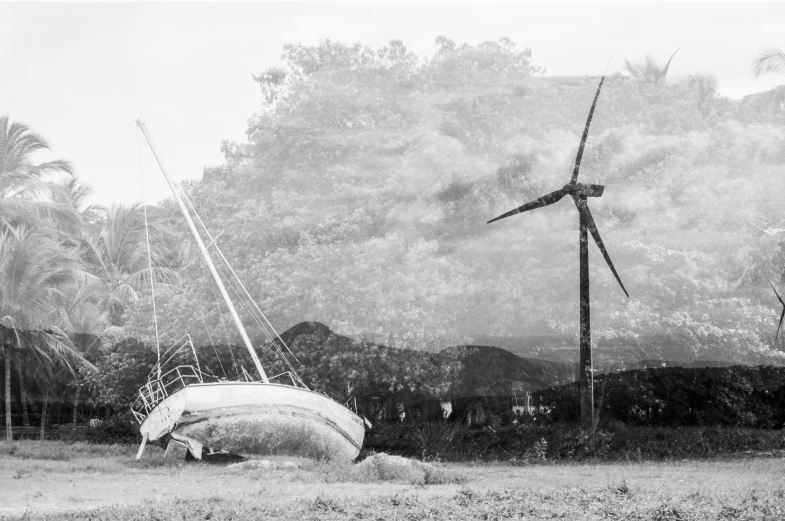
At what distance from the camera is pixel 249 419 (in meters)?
14.1

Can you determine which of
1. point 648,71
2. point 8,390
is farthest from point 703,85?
point 8,390

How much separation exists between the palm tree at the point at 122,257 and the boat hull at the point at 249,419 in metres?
6.68

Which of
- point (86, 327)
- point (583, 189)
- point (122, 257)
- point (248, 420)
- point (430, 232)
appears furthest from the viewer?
point (122, 257)

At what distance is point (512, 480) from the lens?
13148 millimetres

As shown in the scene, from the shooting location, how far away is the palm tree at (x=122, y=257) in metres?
21.4

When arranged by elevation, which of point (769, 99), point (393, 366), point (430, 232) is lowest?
point (393, 366)

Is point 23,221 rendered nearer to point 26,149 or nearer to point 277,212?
point 26,149

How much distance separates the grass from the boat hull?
1.29ft

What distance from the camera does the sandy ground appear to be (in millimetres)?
11242

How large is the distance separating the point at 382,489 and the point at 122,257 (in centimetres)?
1364

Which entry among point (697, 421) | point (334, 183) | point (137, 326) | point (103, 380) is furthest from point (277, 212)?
point (697, 421)

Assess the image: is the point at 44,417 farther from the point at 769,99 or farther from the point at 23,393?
the point at 769,99

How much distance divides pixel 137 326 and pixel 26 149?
4.34 meters

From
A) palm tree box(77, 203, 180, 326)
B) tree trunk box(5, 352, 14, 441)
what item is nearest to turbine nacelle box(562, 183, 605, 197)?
palm tree box(77, 203, 180, 326)
